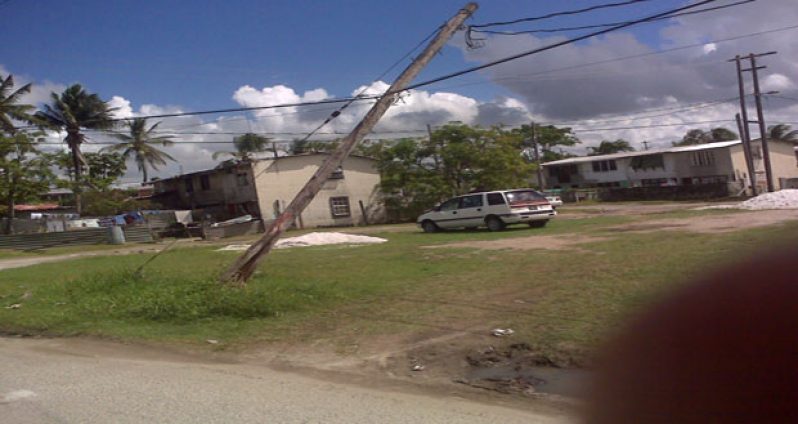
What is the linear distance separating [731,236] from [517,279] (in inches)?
253

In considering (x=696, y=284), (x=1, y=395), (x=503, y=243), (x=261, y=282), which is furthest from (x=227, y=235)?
(x=696, y=284)

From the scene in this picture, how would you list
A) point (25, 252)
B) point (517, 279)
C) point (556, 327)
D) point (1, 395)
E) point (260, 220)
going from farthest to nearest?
1. point (260, 220)
2. point (25, 252)
3. point (517, 279)
4. point (556, 327)
5. point (1, 395)

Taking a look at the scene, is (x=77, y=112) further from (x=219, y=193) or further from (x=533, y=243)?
(x=533, y=243)

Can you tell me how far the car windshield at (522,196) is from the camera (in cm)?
2219

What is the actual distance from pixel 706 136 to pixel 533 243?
216 ft

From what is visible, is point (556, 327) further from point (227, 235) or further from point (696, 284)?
point (227, 235)

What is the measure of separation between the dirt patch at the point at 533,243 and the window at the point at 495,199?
3.73 m

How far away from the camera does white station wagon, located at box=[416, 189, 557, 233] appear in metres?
22.1

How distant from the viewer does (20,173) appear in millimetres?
33844

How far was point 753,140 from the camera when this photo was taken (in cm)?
5231

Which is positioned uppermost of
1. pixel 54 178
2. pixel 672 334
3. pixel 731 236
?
pixel 54 178

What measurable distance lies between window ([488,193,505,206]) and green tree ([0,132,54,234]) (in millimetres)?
25144

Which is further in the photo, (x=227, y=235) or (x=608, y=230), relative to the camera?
(x=227, y=235)

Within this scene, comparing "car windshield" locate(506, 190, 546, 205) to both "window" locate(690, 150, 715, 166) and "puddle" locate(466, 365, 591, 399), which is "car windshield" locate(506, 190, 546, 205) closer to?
"puddle" locate(466, 365, 591, 399)
